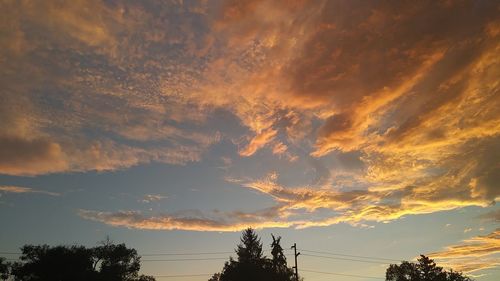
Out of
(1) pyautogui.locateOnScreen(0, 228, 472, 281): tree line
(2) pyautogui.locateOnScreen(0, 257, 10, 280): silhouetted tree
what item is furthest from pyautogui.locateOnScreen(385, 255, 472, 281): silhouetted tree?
(2) pyautogui.locateOnScreen(0, 257, 10, 280): silhouetted tree

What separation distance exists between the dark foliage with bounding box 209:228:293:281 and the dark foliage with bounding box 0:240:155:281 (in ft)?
74.5

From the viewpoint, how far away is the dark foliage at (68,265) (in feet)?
Result: 217

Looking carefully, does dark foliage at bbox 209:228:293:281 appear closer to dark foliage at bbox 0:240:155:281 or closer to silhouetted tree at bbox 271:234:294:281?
silhouetted tree at bbox 271:234:294:281

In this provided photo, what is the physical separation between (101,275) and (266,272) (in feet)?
107

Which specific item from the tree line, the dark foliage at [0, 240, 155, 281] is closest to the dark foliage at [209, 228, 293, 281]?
the tree line

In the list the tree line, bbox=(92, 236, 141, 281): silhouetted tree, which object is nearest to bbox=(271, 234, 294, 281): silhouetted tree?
the tree line

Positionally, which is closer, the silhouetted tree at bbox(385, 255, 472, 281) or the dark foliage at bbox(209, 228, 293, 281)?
the dark foliage at bbox(209, 228, 293, 281)

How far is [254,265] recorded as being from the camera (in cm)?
6025

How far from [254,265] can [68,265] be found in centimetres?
3372

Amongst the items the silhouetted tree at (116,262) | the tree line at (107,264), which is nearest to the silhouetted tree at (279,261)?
the tree line at (107,264)

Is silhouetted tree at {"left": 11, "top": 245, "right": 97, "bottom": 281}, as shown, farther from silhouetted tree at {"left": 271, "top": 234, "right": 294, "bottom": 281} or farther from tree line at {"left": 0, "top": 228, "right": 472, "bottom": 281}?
silhouetted tree at {"left": 271, "top": 234, "right": 294, "bottom": 281}

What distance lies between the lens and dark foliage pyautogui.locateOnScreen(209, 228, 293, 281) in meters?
59.0

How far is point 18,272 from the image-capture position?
67.0 m

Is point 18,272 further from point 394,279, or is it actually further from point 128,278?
point 394,279
